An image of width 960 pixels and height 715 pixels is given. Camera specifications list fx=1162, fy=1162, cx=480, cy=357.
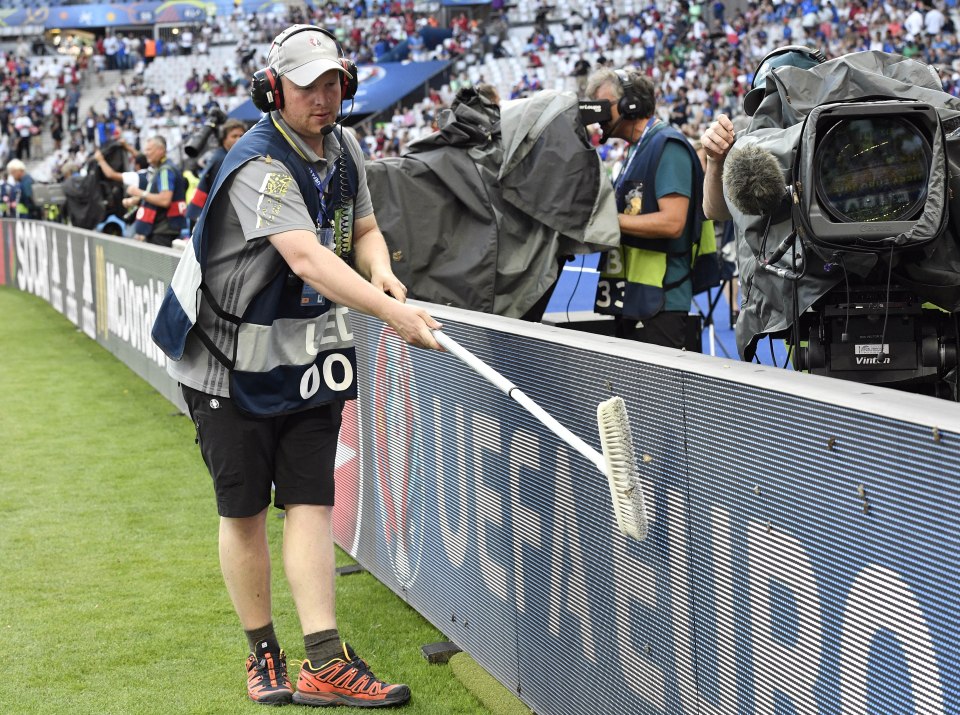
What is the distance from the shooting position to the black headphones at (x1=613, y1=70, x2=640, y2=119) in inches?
186

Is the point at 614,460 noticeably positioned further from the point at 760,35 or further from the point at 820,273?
the point at 760,35

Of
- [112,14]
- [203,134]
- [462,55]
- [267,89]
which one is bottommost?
[267,89]

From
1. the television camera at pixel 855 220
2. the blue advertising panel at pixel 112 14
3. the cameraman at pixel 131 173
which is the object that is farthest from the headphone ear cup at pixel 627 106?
the blue advertising panel at pixel 112 14

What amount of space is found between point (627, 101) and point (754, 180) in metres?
1.90

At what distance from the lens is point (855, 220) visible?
9.13ft

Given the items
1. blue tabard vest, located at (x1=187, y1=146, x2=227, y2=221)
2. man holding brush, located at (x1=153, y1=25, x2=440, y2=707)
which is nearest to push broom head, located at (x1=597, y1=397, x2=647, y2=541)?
man holding brush, located at (x1=153, y1=25, x2=440, y2=707)

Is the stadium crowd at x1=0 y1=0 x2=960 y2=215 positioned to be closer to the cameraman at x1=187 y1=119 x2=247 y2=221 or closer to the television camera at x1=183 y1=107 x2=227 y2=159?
the television camera at x1=183 y1=107 x2=227 y2=159

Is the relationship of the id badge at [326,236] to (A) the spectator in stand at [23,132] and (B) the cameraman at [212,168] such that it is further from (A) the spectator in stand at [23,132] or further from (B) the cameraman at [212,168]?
(A) the spectator in stand at [23,132]

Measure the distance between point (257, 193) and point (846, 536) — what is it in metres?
1.83

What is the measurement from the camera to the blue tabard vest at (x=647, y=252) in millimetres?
4711

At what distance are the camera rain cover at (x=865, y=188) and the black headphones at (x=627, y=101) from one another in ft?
5.08

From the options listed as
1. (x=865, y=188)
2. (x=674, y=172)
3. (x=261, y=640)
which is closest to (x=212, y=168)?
(x=674, y=172)

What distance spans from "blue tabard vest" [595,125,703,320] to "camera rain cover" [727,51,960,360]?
4.89 ft

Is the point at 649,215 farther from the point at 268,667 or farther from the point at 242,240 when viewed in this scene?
the point at 268,667
